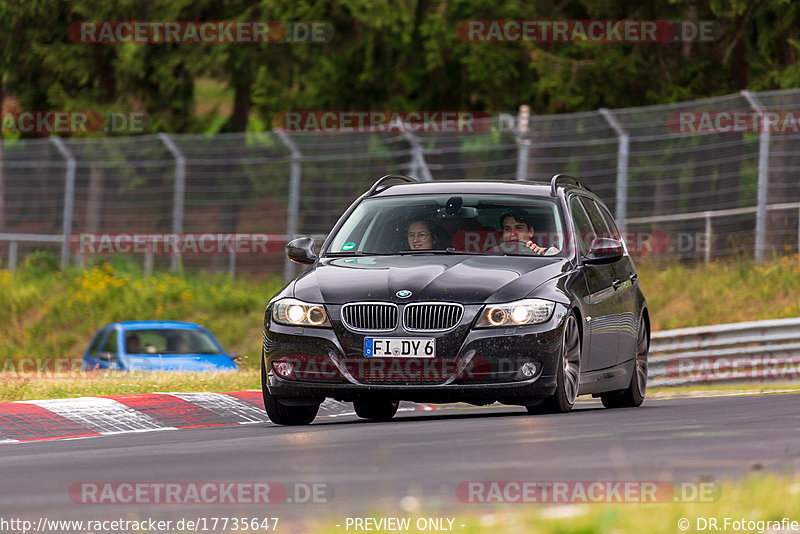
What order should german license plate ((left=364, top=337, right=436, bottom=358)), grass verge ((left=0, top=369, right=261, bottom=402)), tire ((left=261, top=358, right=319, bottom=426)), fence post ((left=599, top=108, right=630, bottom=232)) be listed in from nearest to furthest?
1. german license plate ((left=364, top=337, right=436, bottom=358))
2. tire ((left=261, top=358, right=319, bottom=426))
3. grass verge ((left=0, top=369, right=261, bottom=402))
4. fence post ((left=599, top=108, right=630, bottom=232))

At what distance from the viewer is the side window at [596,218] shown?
40.9ft

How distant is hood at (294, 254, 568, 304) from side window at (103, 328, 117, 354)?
39.8 ft

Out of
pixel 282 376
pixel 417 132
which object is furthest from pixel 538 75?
pixel 282 376

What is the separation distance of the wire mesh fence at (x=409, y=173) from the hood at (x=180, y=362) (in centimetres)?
456

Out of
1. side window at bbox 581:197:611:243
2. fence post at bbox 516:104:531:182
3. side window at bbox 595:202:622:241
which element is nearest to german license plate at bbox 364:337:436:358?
side window at bbox 581:197:611:243

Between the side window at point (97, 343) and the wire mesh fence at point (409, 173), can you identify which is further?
the side window at point (97, 343)

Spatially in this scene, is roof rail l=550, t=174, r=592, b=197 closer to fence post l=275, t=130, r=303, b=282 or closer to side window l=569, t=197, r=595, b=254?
side window l=569, t=197, r=595, b=254

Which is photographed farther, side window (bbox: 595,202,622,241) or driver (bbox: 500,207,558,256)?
side window (bbox: 595,202,622,241)

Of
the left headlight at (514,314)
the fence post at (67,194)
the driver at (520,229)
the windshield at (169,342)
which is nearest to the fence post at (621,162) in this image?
the windshield at (169,342)

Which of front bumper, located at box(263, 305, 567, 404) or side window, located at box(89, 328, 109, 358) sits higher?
front bumper, located at box(263, 305, 567, 404)

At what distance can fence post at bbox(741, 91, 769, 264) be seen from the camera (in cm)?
2083

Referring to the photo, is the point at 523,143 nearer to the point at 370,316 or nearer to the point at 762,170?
the point at 762,170

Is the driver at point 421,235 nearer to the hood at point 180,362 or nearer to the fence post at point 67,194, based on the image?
the hood at point 180,362

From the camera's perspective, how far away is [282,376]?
10.4m
